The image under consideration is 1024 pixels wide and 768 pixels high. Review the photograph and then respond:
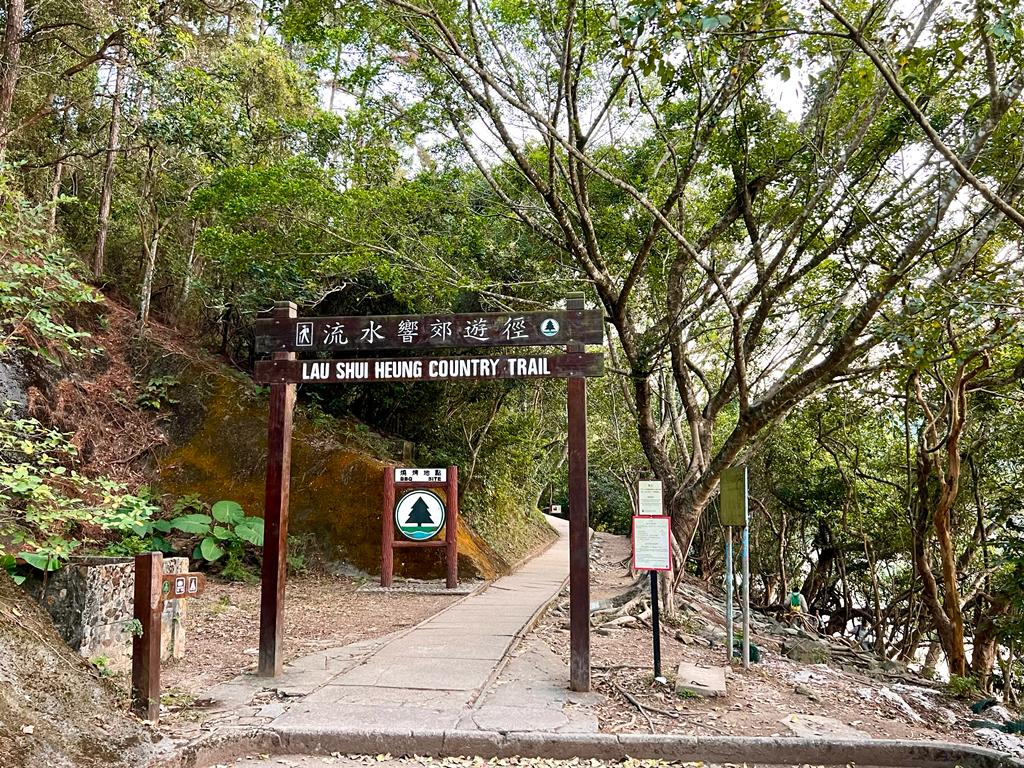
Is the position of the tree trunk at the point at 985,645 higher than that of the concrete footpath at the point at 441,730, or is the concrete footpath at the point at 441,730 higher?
the concrete footpath at the point at 441,730

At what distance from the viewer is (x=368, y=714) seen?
5.06 meters

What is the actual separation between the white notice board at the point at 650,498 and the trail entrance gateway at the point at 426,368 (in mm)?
724

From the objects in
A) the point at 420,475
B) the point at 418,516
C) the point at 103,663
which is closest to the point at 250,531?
the point at 418,516

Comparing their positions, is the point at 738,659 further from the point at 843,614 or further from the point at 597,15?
the point at 843,614

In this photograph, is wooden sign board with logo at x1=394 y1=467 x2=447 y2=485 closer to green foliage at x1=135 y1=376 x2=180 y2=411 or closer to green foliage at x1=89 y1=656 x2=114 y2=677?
green foliage at x1=135 y1=376 x2=180 y2=411

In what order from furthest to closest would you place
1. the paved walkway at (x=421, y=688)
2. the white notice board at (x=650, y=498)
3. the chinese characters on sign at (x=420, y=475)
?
the chinese characters on sign at (x=420, y=475) → the white notice board at (x=650, y=498) → the paved walkway at (x=421, y=688)

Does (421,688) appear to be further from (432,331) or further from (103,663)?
A: (432,331)

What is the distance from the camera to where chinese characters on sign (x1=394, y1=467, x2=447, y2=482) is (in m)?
11.8

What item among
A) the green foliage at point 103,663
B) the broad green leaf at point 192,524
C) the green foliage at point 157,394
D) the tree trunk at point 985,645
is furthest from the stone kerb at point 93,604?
the tree trunk at point 985,645

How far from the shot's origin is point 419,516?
448 inches

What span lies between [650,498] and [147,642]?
14.6ft

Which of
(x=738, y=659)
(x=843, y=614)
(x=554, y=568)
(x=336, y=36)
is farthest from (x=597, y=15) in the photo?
(x=843, y=614)

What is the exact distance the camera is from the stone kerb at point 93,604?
18.3 feet

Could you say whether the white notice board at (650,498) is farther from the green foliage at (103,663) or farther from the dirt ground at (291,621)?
the green foliage at (103,663)
